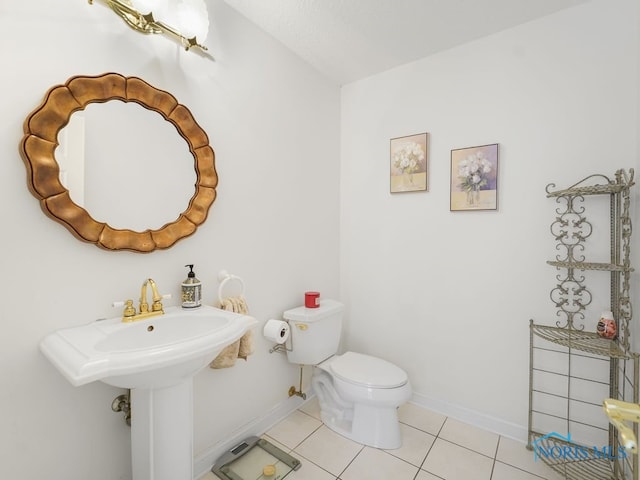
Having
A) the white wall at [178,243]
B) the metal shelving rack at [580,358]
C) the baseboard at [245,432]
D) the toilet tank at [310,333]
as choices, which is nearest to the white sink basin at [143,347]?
the white wall at [178,243]

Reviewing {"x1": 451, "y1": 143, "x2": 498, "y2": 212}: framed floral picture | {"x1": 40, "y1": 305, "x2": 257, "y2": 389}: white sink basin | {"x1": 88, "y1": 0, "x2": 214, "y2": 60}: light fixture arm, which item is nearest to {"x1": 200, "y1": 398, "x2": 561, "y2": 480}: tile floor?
{"x1": 40, "y1": 305, "x2": 257, "y2": 389}: white sink basin

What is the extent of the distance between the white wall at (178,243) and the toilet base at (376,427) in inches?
20.0

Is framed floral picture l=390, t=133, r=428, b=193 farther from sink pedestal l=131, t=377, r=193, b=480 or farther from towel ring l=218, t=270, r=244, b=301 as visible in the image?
sink pedestal l=131, t=377, r=193, b=480

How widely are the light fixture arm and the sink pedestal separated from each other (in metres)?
1.36

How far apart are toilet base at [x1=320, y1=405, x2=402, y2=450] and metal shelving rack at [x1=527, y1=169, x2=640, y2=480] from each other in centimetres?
74

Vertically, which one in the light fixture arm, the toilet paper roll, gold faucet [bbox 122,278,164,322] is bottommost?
the toilet paper roll

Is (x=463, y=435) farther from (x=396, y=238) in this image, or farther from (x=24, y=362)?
(x=24, y=362)

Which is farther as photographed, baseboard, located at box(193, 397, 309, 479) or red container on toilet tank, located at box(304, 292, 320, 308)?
red container on toilet tank, located at box(304, 292, 320, 308)

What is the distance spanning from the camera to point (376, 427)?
67.9 inches

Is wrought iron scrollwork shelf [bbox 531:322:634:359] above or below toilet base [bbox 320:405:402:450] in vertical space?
above

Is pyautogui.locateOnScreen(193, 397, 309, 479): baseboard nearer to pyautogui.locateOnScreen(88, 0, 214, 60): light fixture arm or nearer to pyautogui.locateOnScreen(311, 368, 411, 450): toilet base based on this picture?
pyautogui.locateOnScreen(311, 368, 411, 450): toilet base

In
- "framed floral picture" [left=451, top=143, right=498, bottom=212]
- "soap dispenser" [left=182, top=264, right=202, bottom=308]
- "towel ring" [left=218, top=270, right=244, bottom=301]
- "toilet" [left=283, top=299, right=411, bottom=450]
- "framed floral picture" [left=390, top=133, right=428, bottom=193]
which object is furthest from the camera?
"framed floral picture" [left=390, top=133, right=428, bottom=193]

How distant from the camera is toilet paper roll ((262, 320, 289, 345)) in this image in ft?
5.74

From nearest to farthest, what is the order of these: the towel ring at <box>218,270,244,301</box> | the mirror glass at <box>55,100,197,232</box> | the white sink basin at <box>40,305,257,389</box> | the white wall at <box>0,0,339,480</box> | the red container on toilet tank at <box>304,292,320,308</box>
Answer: the white sink basin at <box>40,305,257,389</box>
the white wall at <box>0,0,339,480</box>
the mirror glass at <box>55,100,197,232</box>
the towel ring at <box>218,270,244,301</box>
the red container on toilet tank at <box>304,292,320,308</box>
